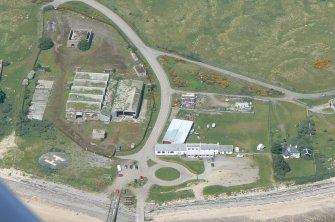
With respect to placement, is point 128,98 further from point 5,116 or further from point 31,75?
point 5,116

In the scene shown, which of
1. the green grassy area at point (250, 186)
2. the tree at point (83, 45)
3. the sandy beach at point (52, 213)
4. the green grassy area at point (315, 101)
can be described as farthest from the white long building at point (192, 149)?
the tree at point (83, 45)

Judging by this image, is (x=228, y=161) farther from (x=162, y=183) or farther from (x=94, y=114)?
(x=94, y=114)

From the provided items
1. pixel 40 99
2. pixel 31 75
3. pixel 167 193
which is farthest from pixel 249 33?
pixel 167 193

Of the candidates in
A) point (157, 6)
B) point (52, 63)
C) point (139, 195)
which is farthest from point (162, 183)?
point (157, 6)

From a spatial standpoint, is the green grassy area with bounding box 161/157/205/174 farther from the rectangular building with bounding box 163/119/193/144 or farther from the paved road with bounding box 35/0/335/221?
the rectangular building with bounding box 163/119/193/144

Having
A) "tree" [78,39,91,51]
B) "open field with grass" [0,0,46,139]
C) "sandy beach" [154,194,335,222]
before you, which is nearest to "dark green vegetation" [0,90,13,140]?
"open field with grass" [0,0,46,139]

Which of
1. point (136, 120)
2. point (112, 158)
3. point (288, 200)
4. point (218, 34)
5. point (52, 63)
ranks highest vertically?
point (218, 34)
